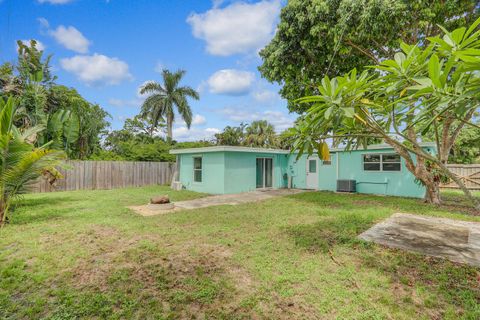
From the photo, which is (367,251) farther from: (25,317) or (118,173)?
(118,173)

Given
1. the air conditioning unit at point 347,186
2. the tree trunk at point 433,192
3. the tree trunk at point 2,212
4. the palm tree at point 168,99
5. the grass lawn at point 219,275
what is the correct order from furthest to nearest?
the palm tree at point 168,99 < the air conditioning unit at point 347,186 < the tree trunk at point 433,192 < the tree trunk at point 2,212 < the grass lawn at point 219,275

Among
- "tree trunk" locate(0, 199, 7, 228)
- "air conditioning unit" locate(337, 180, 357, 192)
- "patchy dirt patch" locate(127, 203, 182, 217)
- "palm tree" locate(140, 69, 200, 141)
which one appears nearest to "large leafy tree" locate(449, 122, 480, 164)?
"air conditioning unit" locate(337, 180, 357, 192)

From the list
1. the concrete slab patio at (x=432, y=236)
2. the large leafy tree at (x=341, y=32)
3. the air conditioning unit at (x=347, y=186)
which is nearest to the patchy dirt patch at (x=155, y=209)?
the large leafy tree at (x=341, y=32)

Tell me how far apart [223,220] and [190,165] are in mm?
7567

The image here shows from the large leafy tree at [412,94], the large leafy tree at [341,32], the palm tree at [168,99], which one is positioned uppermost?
the palm tree at [168,99]

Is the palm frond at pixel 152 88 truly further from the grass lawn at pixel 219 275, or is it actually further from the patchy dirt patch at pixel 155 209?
the grass lawn at pixel 219 275

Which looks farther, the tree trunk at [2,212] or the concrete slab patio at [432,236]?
the tree trunk at [2,212]

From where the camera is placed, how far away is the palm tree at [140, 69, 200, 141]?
72.9ft

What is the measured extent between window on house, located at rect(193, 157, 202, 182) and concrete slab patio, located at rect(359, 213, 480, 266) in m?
9.10

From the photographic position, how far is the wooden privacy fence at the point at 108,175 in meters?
11.8

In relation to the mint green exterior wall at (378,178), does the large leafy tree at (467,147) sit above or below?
above

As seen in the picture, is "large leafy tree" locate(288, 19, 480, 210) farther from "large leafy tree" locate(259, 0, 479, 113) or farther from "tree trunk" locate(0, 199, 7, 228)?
"tree trunk" locate(0, 199, 7, 228)

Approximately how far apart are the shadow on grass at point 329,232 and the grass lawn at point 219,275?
0.03 meters

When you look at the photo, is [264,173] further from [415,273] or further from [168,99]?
[168,99]
